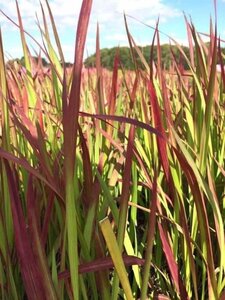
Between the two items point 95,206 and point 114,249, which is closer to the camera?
point 114,249

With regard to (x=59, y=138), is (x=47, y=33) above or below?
above

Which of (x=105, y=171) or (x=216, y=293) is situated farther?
(x=105, y=171)

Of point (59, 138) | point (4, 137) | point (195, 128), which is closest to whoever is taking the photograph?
point (4, 137)

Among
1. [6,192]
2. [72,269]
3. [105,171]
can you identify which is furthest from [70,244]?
[105,171]

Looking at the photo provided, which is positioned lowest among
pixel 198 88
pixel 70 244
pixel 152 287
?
pixel 152 287

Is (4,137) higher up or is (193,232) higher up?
(4,137)

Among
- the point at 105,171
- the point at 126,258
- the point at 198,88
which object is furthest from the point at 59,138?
the point at 126,258

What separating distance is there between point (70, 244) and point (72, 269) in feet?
0.06

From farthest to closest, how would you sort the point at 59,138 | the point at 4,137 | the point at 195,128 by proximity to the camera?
the point at 59,138 < the point at 195,128 < the point at 4,137

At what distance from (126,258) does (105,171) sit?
0.72ft

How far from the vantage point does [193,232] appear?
0.46 meters

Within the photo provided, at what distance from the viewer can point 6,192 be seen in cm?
43

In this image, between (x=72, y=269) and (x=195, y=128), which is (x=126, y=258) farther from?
(x=195, y=128)

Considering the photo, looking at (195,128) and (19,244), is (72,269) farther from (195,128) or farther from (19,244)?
(195,128)
